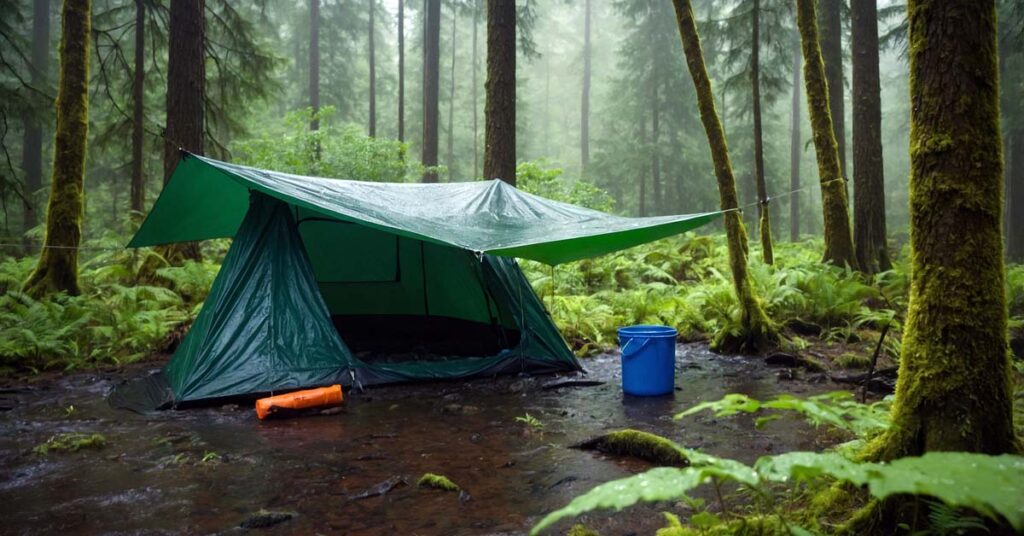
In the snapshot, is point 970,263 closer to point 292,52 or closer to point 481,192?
point 481,192

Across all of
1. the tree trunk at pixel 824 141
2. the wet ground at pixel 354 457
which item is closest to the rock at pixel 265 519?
the wet ground at pixel 354 457

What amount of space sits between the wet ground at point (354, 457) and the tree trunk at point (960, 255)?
1091 mm

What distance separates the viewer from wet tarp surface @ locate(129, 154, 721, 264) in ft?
14.9

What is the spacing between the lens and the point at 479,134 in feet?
80.1

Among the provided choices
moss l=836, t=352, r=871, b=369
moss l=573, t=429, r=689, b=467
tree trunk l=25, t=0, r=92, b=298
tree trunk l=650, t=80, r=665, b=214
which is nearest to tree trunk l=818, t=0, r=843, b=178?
moss l=836, t=352, r=871, b=369

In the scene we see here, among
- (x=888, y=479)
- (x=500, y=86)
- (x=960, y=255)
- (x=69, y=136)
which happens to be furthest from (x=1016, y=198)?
(x=69, y=136)

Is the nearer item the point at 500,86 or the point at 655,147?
the point at 500,86

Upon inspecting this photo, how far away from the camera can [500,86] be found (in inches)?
291

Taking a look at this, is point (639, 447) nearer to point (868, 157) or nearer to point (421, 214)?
point (421, 214)

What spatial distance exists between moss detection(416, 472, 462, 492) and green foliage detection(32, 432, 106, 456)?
1.98 m

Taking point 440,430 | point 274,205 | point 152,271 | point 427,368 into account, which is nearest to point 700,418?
point 440,430

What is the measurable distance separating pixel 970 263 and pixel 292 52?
66.5 ft

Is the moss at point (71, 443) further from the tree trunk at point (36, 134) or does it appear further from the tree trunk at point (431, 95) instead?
the tree trunk at point (431, 95)

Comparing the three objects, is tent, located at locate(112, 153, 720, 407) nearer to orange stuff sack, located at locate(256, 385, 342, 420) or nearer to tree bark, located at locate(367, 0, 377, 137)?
orange stuff sack, located at locate(256, 385, 342, 420)
